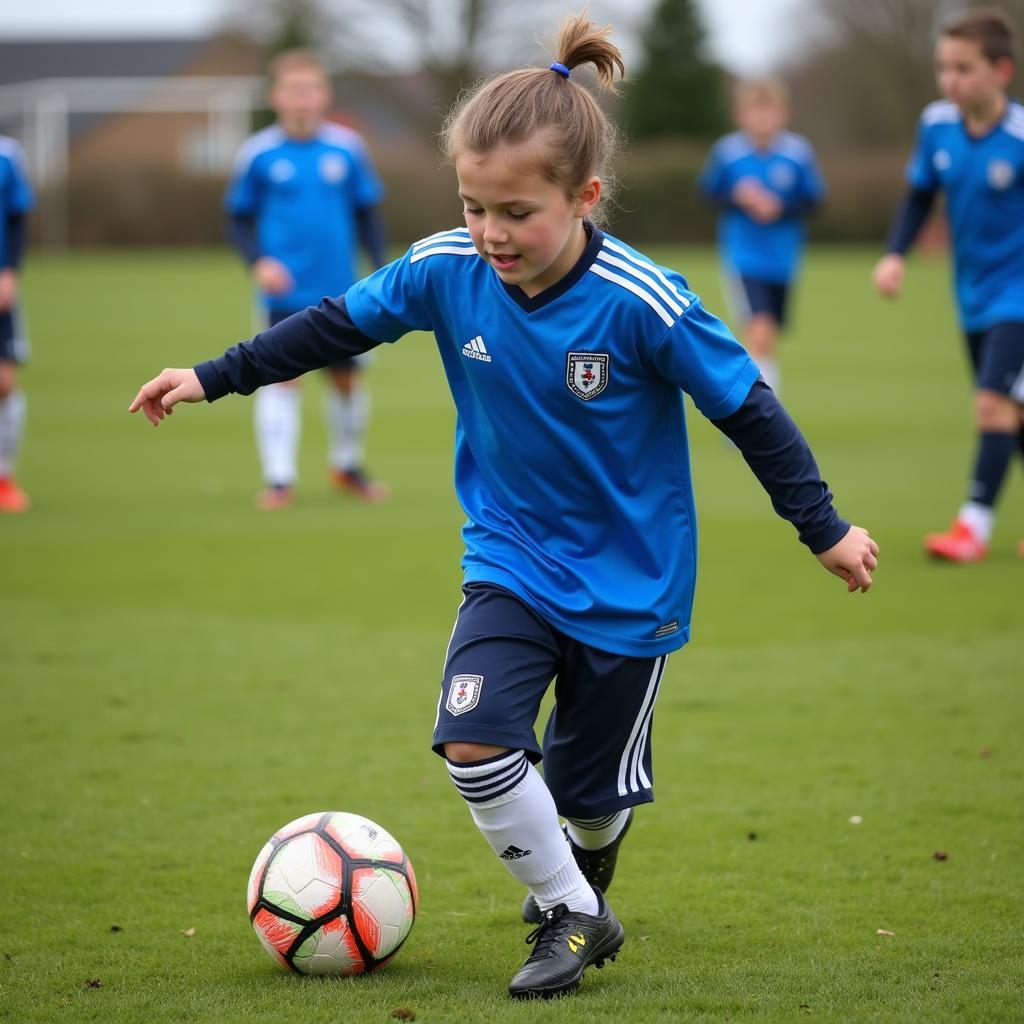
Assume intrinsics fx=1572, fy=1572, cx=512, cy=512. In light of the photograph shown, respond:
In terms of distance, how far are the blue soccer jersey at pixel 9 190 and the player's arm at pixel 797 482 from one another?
7.84 m

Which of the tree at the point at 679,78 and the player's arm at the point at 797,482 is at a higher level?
the tree at the point at 679,78

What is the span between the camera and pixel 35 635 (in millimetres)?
7031

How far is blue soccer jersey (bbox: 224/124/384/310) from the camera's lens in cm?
1054

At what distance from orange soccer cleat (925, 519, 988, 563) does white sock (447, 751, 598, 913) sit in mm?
5230

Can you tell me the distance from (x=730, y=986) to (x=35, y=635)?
4503 millimetres

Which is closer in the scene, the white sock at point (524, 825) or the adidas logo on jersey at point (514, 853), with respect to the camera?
the white sock at point (524, 825)

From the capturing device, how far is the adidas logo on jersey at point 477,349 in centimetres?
344

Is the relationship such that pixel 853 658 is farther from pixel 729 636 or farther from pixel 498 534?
pixel 498 534

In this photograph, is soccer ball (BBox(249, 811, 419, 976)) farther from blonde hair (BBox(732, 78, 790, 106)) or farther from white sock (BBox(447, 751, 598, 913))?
blonde hair (BBox(732, 78, 790, 106))

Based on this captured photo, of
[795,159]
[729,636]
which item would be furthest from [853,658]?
[795,159]

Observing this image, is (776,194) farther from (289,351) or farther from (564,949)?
(564,949)

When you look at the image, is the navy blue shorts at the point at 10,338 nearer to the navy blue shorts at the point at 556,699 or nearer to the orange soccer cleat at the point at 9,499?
the orange soccer cleat at the point at 9,499

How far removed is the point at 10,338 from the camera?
10000 mm

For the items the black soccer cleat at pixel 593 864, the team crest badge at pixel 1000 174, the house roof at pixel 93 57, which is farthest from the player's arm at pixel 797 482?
the house roof at pixel 93 57
